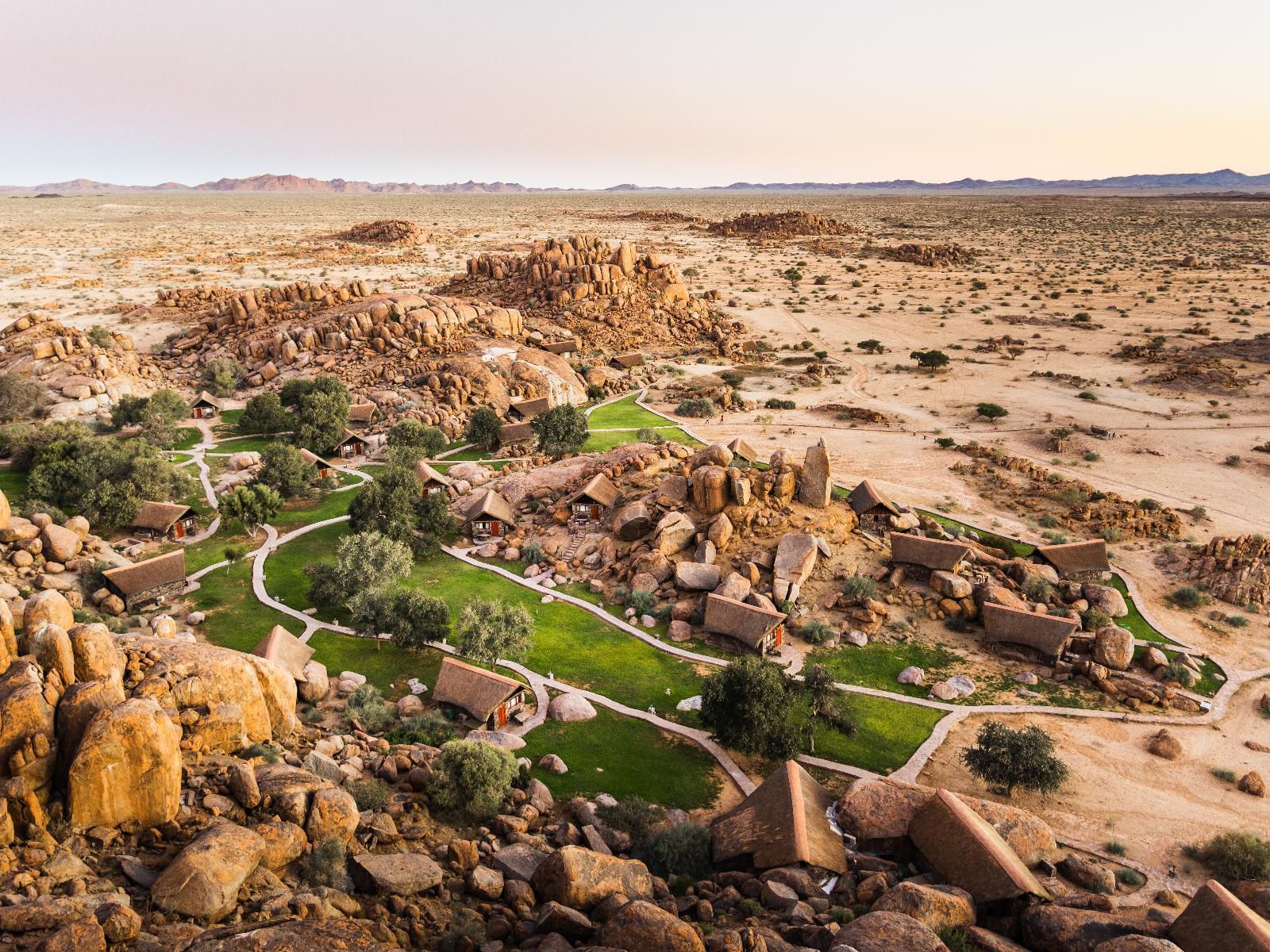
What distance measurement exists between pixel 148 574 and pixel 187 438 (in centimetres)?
2680

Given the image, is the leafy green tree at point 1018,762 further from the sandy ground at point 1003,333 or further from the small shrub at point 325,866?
the small shrub at point 325,866

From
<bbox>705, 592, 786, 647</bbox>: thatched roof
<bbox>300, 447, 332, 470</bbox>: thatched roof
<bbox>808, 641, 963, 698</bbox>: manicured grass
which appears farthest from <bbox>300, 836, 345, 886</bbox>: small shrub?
<bbox>300, 447, 332, 470</bbox>: thatched roof

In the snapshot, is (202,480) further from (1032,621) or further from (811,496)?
(1032,621)

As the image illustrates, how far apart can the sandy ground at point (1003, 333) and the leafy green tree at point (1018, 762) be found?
32.3 inches

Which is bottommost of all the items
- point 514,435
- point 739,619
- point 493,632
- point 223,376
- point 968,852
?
point 968,852

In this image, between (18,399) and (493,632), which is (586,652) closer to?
(493,632)

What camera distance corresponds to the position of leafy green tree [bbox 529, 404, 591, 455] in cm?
5272

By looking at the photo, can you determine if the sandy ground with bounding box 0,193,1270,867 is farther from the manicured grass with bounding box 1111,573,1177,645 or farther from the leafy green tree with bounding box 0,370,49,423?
the leafy green tree with bounding box 0,370,49,423

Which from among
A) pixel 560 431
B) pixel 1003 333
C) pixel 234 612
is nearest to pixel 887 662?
pixel 234 612

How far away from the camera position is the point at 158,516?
132ft

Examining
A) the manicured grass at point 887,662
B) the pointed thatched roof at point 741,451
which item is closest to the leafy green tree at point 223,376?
the pointed thatched roof at point 741,451

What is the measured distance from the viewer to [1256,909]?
18344 mm

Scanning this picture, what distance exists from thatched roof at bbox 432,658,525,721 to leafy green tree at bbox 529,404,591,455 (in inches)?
1029

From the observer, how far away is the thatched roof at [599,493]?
1654 inches
